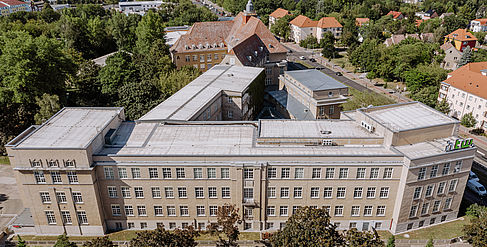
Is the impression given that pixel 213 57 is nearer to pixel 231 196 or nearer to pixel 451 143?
pixel 231 196

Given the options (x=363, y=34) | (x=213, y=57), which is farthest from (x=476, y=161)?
(x=363, y=34)

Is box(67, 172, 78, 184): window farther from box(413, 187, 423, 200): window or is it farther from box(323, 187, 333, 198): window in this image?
box(413, 187, 423, 200): window

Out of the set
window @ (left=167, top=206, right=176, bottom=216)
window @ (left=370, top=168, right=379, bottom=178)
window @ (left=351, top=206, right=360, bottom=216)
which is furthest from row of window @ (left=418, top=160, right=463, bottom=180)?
window @ (left=167, top=206, right=176, bottom=216)

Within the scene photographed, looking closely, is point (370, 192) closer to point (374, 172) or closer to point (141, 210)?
point (374, 172)

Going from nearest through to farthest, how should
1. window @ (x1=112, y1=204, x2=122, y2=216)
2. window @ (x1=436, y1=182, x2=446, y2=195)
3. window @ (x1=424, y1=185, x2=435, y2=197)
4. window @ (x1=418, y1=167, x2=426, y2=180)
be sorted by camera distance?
1. window @ (x1=418, y1=167, x2=426, y2=180)
2. window @ (x1=424, y1=185, x2=435, y2=197)
3. window @ (x1=436, y1=182, x2=446, y2=195)
4. window @ (x1=112, y1=204, x2=122, y2=216)

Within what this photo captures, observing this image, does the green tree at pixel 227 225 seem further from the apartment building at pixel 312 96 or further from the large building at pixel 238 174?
the apartment building at pixel 312 96
